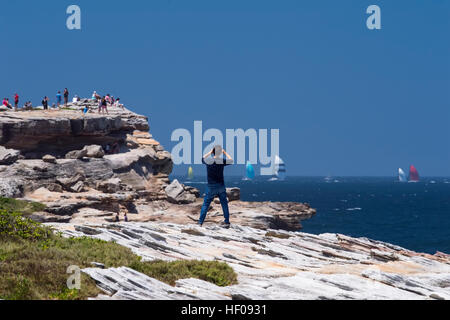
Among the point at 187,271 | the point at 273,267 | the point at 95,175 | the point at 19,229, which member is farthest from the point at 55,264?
the point at 95,175

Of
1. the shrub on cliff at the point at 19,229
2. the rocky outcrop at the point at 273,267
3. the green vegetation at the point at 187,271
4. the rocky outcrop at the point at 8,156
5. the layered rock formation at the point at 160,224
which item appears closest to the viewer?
the rocky outcrop at the point at 273,267

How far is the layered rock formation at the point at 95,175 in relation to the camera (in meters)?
33.1

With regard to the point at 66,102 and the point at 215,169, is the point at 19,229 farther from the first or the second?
the point at 66,102

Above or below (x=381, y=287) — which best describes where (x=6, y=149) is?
above

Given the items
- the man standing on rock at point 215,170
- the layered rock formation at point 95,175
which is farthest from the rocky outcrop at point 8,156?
the man standing on rock at point 215,170

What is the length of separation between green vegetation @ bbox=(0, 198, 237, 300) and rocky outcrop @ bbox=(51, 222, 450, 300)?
64 cm

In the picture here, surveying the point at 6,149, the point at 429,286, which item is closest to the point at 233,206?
the point at 6,149

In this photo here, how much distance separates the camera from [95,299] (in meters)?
9.84

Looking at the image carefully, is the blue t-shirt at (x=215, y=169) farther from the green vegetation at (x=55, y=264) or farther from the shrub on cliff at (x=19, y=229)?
the shrub on cliff at (x=19, y=229)

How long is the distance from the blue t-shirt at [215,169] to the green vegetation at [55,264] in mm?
6211

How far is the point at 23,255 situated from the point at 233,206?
28354 mm

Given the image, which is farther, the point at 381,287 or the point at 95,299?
the point at 381,287

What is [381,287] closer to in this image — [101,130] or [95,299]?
[95,299]

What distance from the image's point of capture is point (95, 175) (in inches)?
1542
